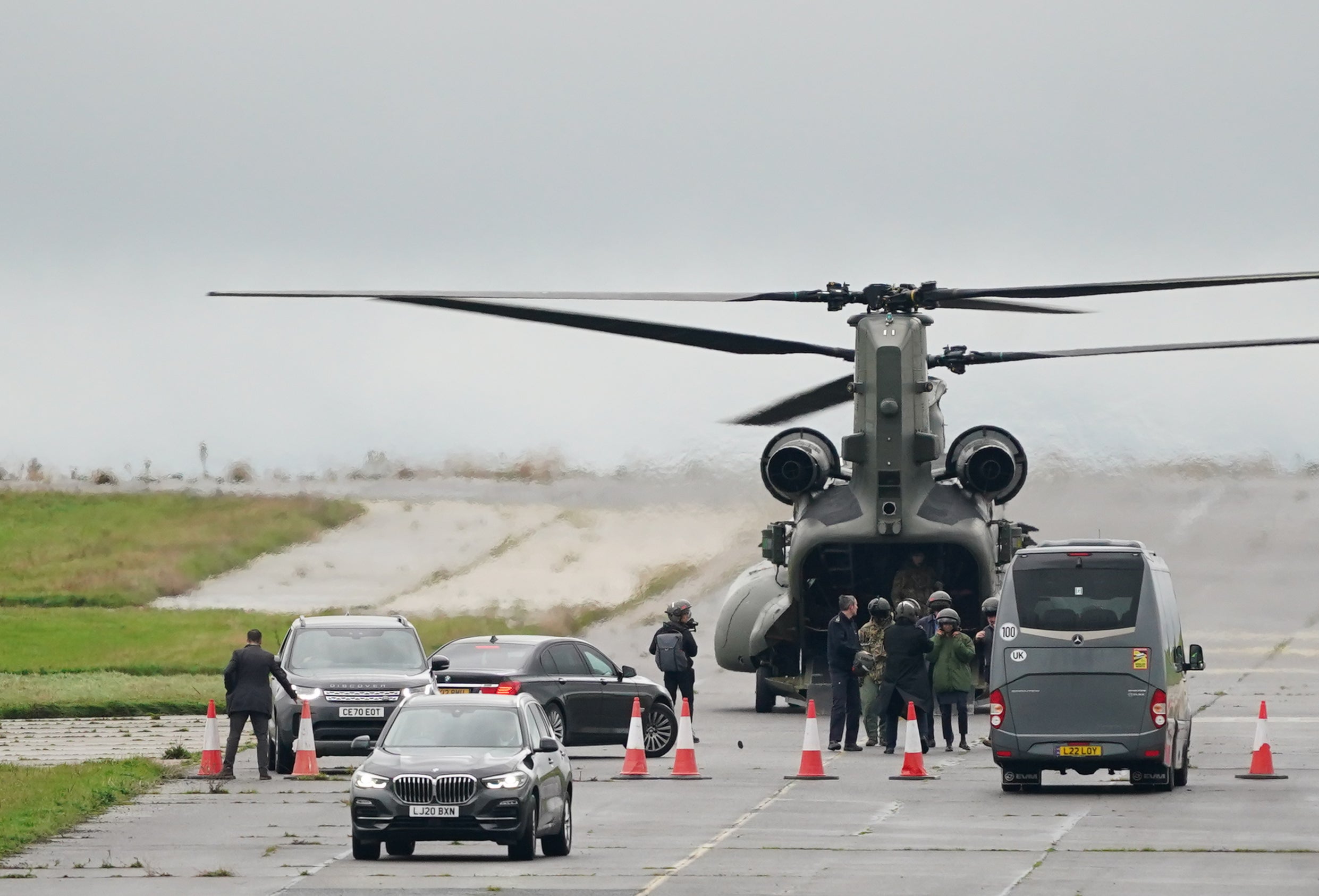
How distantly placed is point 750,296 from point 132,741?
10.6m

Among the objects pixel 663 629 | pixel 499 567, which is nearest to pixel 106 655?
pixel 499 567

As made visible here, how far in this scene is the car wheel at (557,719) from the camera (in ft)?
91.1

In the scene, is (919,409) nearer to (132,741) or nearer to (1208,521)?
(132,741)

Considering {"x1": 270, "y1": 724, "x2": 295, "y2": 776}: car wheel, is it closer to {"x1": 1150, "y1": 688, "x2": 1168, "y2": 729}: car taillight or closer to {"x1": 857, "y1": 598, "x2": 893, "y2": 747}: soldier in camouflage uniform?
{"x1": 857, "y1": 598, "x2": 893, "y2": 747}: soldier in camouflage uniform

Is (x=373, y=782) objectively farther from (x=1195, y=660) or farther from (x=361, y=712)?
(x=1195, y=660)

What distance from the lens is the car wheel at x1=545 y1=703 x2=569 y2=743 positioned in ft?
91.1

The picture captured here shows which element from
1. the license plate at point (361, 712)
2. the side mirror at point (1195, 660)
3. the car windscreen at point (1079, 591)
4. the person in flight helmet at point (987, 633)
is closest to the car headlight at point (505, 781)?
the car windscreen at point (1079, 591)

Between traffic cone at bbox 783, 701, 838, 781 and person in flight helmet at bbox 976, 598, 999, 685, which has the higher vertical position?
person in flight helmet at bbox 976, 598, 999, 685

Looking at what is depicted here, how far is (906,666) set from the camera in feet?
91.5

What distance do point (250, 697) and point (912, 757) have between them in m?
7.46

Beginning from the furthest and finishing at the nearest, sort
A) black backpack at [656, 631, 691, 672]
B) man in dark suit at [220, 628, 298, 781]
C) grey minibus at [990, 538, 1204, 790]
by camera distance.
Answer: black backpack at [656, 631, 691, 672], man in dark suit at [220, 628, 298, 781], grey minibus at [990, 538, 1204, 790]

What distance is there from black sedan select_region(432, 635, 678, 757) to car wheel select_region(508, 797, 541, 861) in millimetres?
8615

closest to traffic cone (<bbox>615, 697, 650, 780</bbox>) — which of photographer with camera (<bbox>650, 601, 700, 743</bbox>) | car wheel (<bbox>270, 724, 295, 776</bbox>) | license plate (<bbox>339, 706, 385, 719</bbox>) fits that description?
license plate (<bbox>339, 706, 385, 719</bbox>)

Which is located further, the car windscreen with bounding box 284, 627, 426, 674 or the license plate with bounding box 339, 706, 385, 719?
the car windscreen with bounding box 284, 627, 426, 674
